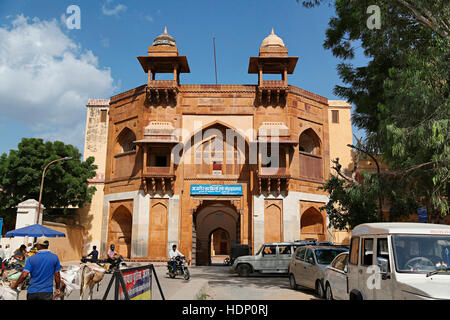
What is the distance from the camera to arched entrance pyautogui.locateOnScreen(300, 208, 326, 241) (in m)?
23.2

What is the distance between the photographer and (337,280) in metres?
7.69

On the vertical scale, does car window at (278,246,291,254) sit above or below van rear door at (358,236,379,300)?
below

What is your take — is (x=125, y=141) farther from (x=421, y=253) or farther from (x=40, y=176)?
(x=421, y=253)

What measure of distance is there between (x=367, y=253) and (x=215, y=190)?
53.2ft

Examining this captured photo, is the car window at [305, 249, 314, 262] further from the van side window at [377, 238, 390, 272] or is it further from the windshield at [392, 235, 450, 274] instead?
the windshield at [392, 235, 450, 274]

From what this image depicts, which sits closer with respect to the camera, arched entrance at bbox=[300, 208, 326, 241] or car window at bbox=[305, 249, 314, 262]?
car window at bbox=[305, 249, 314, 262]

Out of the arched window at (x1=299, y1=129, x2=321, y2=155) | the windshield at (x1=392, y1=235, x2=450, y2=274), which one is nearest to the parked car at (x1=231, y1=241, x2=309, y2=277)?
the arched window at (x1=299, y1=129, x2=321, y2=155)

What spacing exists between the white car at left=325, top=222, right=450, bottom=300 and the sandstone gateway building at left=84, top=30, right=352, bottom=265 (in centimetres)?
1520

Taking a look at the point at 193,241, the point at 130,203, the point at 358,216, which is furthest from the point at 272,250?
the point at 130,203

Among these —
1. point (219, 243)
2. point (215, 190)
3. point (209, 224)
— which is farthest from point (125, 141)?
point (219, 243)

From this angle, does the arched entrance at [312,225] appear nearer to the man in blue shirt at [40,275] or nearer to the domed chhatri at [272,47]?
the domed chhatri at [272,47]

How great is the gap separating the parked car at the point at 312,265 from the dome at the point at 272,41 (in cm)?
1550

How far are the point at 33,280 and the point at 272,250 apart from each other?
507 inches
